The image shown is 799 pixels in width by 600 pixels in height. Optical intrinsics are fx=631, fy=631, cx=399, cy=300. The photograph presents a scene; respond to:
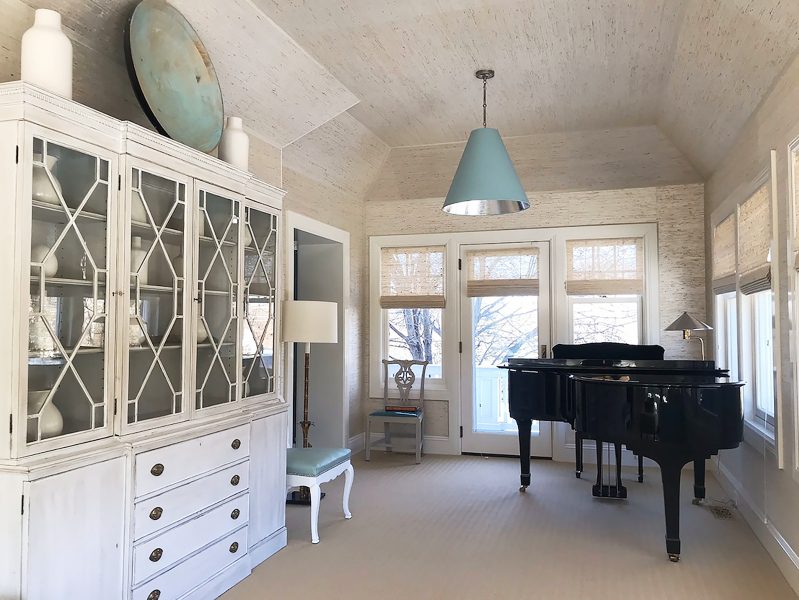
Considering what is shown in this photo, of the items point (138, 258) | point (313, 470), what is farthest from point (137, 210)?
point (313, 470)

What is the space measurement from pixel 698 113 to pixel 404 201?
9.65 ft

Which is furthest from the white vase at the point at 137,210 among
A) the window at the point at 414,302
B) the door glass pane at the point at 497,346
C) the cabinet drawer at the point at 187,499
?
the door glass pane at the point at 497,346

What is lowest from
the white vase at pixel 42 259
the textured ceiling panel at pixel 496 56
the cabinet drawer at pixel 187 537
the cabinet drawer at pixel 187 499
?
the cabinet drawer at pixel 187 537

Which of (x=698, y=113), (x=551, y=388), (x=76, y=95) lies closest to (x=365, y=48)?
(x=76, y=95)

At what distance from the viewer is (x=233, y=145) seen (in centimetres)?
341

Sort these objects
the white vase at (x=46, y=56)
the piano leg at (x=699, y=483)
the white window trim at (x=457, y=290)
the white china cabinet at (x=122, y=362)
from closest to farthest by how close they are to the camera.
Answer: the white china cabinet at (x=122, y=362) → the white vase at (x=46, y=56) → the piano leg at (x=699, y=483) → the white window trim at (x=457, y=290)

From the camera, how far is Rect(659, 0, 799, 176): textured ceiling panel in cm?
300

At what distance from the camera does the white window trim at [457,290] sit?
5832 mm

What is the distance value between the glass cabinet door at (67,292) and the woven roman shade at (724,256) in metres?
4.20

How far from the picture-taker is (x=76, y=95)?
2756 mm

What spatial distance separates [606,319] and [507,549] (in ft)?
9.46

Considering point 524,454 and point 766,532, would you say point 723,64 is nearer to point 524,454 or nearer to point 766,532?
point 766,532

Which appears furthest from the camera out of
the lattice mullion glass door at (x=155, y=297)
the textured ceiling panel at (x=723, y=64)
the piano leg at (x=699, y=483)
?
the piano leg at (x=699, y=483)

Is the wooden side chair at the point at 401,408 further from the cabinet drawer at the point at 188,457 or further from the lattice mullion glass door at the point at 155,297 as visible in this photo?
the lattice mullion glass door at the point at 155,297
